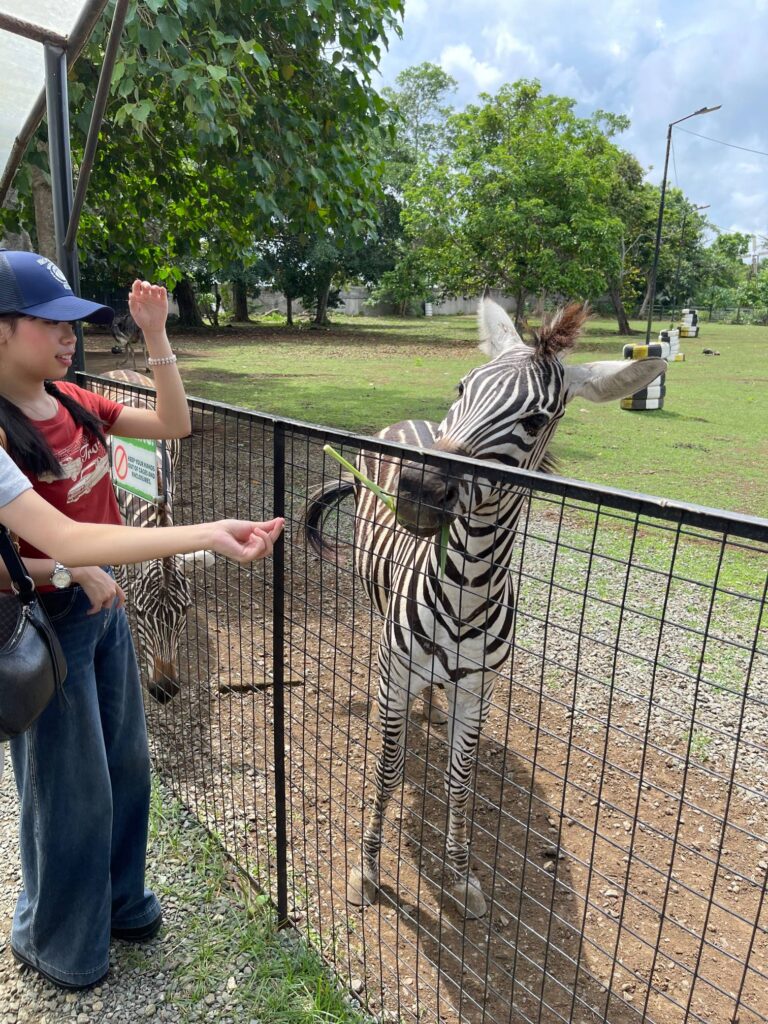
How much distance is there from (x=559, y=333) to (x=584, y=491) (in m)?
1.33

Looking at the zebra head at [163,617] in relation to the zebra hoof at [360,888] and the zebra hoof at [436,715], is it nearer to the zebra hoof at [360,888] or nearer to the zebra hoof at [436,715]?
the zebra hoof at [360,888]

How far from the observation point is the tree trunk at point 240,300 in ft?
108

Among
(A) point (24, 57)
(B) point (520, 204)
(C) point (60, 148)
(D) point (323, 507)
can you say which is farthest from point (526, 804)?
(B) point (520, 204)

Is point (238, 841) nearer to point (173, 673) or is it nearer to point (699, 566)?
point (173, 673)

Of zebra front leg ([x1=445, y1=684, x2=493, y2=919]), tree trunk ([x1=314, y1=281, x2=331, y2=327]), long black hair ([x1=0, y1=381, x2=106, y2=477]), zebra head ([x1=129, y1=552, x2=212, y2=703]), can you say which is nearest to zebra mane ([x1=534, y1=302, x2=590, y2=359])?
zebra front leg ([x1=445, y1=684, x2=493, y2=919])

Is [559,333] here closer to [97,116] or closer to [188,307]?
[97,116]

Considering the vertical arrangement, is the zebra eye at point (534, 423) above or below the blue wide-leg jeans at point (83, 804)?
above

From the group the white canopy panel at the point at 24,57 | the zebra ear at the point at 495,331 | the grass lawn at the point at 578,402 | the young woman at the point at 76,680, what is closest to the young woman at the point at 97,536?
the young woman at the point at 76,680

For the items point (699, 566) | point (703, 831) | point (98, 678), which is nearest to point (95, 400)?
point (98, 678)

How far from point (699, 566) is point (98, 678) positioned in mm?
5085

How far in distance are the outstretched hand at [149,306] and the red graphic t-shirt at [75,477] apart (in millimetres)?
320

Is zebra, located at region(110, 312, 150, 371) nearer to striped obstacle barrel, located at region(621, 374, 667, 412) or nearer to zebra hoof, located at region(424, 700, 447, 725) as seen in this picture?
striped obstacle barrel, located at region(621, 374, 667, 412)

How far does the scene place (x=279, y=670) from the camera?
2.46 m

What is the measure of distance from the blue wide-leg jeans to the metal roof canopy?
2.00 metres
